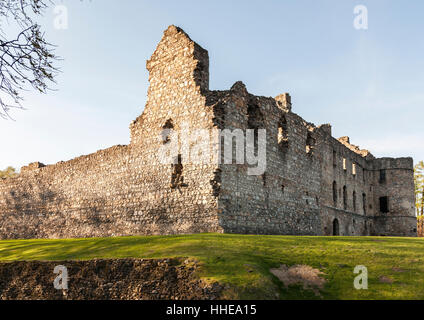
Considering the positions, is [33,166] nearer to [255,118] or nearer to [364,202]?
[255,118]

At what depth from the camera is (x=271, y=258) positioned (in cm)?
945

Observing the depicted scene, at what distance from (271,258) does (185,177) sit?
23.6 ft

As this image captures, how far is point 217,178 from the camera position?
14984mm

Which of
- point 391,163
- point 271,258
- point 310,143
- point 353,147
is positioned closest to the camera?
point 271,258

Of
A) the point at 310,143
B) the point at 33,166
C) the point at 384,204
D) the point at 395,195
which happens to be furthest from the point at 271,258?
the point at 395,195

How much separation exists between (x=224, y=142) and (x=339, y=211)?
1648cm

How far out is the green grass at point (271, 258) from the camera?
751 centimetres

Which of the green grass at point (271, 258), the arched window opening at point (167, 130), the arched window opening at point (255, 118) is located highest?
the arched window opening at point (255, 118)

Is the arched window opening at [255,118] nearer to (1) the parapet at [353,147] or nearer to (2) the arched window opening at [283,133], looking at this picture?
(2) the arched window opening at [283,133]

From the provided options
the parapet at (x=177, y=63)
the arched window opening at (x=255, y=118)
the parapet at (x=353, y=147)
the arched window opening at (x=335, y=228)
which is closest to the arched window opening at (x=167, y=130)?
the parapet at (x=177, y=63)

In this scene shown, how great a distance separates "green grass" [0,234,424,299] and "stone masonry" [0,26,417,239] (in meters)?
3.79

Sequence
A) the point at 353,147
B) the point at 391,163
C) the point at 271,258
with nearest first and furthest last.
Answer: the point at 271,258 < the point at 391,163 < the point at 353,147

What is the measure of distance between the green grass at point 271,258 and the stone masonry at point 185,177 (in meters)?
3.79
